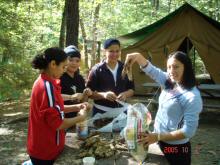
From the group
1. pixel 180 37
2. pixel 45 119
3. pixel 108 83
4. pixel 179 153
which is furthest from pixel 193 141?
pixel 180 37

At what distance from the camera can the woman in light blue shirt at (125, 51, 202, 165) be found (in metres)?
2.41

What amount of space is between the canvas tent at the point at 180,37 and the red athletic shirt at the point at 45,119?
25.9 ft

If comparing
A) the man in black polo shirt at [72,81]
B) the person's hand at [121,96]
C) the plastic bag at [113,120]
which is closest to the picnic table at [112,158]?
the plastic bag at [113,120]

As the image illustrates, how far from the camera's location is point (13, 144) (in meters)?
5.37

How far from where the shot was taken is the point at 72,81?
4129 millimetres

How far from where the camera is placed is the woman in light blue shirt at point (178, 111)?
241cm

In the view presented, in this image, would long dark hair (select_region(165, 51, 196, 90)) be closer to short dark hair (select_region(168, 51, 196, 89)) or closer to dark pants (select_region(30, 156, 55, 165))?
short dark hair (select_region(168, 51, 196, 89))

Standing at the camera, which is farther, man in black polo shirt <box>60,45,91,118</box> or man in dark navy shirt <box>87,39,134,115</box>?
man in dark navy shirt <box>87,39,134,115</box>

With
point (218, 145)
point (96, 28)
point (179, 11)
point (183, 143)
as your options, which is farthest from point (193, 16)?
point (96, 28)

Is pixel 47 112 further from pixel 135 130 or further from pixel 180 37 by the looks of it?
pixel 180 37

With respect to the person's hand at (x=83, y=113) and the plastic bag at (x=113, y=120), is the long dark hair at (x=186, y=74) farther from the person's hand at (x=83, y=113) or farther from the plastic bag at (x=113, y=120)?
the plastic bag at (x=113, y=120)

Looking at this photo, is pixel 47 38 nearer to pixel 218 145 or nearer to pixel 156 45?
pixel 156 45

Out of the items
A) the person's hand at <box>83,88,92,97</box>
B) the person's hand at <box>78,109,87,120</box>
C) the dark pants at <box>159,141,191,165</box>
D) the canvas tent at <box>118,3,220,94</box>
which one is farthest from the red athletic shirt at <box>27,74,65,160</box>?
the canvas tent at <box>118,3,220,94</box>

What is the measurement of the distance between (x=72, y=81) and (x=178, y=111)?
6.17ft
